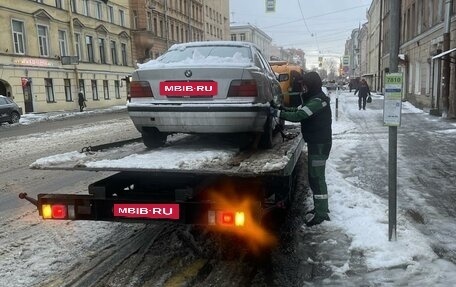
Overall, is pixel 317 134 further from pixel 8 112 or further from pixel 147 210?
pixel 8 112

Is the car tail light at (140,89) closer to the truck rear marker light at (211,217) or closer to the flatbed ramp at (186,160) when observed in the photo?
the flatbed ramp at (186,160)

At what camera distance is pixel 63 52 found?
34.5m

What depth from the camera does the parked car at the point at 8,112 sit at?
22420mm

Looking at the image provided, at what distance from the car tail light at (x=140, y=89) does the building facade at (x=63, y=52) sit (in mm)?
26010

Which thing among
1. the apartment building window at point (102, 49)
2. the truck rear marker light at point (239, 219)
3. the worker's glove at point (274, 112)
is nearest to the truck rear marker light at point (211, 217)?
the truck rear marker light at point (239, 219)

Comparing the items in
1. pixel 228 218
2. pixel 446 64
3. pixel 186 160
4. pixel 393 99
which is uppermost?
pixel 446 64

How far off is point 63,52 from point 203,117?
3264 centimetres

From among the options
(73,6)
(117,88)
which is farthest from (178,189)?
(117,88)

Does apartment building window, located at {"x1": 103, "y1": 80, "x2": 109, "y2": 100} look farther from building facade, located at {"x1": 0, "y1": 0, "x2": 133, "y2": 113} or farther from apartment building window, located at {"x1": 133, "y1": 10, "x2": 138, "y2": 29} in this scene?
apartment building window, located at {"x1": 133, "y1": 10, "x2": 138, "y2": 29}

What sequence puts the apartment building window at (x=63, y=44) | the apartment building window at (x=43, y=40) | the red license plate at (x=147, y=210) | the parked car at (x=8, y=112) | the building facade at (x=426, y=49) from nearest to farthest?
the red license plate at (x=147, y=210) → the building facade at (x=426, y=49) → the parked car at (x=8, y=112) → the apartment building window at (x=43, y=40) → the apartment building window at (x=63, y=44)

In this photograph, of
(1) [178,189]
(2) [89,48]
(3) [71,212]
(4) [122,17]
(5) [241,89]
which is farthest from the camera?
(4) [122,17]

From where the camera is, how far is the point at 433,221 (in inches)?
214

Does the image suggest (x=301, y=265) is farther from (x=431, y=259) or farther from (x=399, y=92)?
(x=399, y=92)

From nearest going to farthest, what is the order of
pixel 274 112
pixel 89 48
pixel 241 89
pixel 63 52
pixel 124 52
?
pixel 241 89, pixel 274 112, pixel 63 52, pixel 89 48, pixel 124 52
